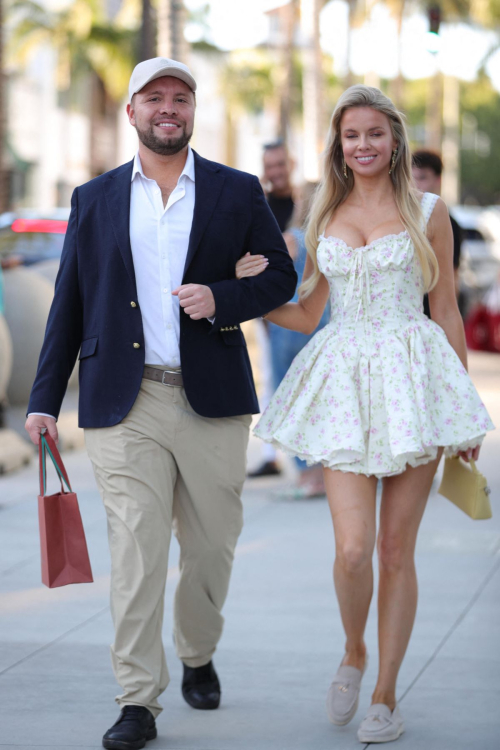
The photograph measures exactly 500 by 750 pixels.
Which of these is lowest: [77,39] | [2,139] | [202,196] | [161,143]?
[202,196]

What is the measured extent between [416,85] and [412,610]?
89.3 meters

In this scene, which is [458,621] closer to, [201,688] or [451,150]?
[201,688]

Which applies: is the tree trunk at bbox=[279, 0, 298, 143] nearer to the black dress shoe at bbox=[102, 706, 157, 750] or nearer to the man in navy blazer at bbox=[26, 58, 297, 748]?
the man in navy blazer at bbox=[26, 58, 297, 748]

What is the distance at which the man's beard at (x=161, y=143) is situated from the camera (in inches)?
161

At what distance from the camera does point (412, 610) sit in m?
4.12

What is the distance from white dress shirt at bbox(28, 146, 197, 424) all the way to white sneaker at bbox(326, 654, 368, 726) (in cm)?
120

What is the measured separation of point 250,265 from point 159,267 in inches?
12.7

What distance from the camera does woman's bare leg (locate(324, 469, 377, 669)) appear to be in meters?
3.99

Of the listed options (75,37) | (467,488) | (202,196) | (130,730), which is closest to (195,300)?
(202,196)

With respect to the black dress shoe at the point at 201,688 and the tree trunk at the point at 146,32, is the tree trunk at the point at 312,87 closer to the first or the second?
the tree trunk at the point at 146,32

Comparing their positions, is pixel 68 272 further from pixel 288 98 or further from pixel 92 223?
pixel 288 98

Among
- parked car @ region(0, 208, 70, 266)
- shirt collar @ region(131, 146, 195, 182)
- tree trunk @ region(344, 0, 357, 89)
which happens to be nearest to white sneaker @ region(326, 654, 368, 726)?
shirt collar @ region(131, 146, 195, 182)

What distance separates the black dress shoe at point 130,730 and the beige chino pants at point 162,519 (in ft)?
0.11

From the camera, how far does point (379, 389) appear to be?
4.08m
